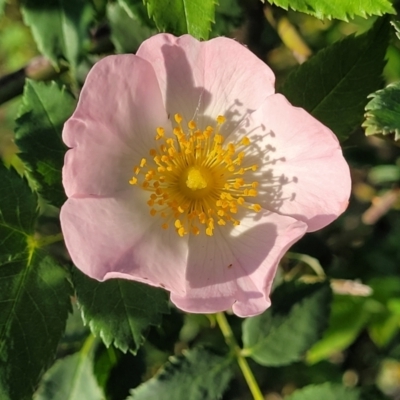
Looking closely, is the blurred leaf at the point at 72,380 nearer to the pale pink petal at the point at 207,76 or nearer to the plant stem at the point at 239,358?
the plant stem at the point at 239,358

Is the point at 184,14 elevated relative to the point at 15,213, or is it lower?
elevated

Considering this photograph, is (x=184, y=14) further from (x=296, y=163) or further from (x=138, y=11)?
(x=296, y=163)

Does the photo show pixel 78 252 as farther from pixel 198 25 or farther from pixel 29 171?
pixel 198 25

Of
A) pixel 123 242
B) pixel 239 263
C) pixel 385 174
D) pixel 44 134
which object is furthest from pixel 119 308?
pixel 385 174

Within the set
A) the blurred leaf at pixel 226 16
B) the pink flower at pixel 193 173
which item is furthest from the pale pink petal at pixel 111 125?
the blurred leaf at pixel 226 16

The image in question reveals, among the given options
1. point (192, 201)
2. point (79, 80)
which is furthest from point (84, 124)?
point (79, 80)

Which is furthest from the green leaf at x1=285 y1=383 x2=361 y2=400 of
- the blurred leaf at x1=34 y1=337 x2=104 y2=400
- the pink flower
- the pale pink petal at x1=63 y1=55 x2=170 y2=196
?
the pale pink petal at x1=63 y1=55 x2=170 y2=196

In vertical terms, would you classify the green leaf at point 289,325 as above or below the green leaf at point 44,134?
below
